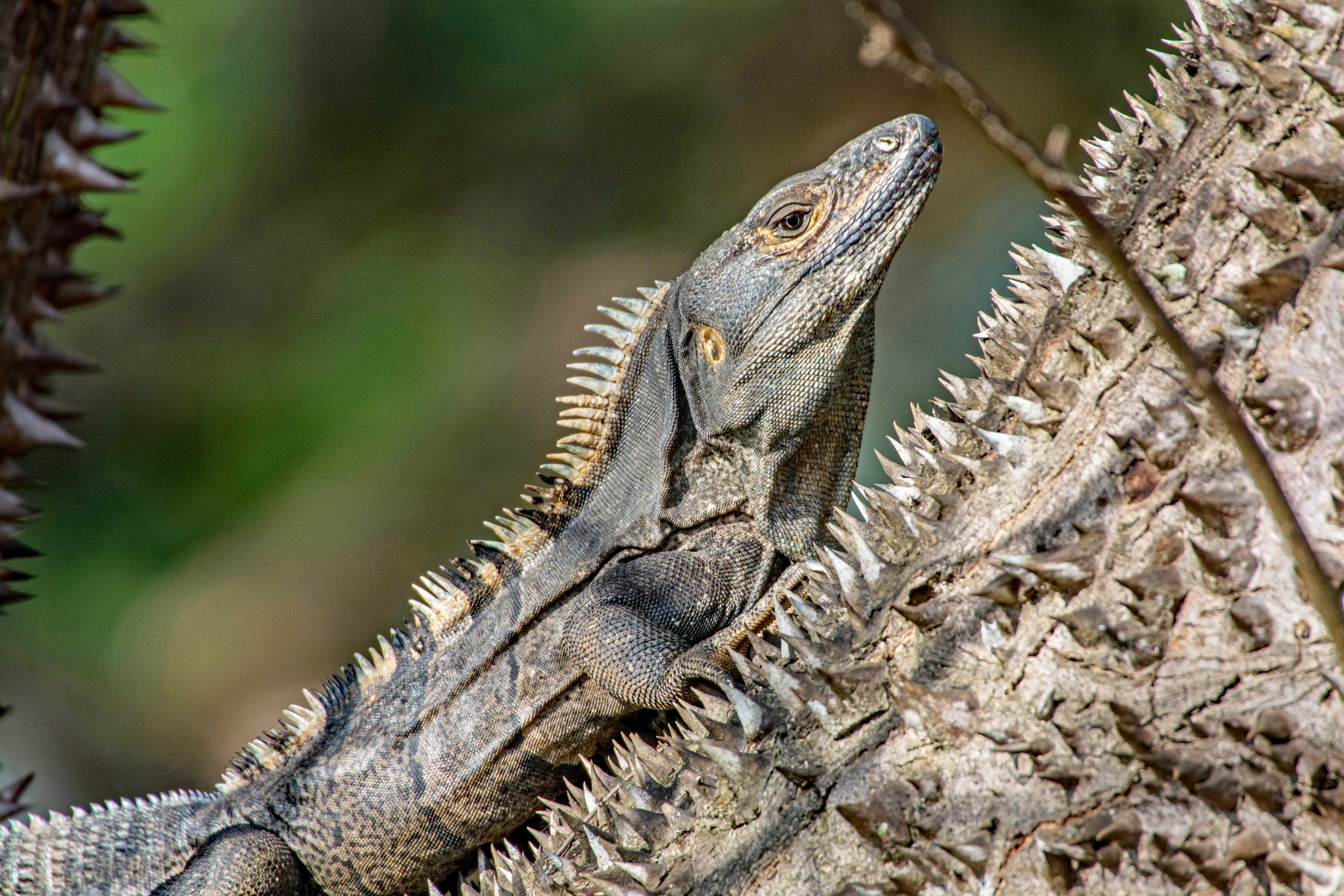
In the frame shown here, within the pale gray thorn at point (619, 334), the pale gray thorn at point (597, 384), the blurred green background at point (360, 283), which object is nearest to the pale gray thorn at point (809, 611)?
the pale gray thorn at point (597, 384)

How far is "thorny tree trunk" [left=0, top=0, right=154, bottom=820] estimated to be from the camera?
1052mm

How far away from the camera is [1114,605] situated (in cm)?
130

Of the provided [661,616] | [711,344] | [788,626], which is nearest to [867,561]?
[788,626]

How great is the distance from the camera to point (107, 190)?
3.80 feet

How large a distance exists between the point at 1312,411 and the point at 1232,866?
1.85 ft

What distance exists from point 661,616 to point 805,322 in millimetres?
982

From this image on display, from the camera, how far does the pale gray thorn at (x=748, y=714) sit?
1.60 meters

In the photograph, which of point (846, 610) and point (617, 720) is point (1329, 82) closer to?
point (846, 610)

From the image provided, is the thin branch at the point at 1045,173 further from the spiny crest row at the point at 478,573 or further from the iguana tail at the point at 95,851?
the iguana tail at the point at 95,851

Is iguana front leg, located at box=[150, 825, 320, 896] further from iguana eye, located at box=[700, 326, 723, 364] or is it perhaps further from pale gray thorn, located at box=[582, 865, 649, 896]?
iguana eye, located at box=[700, 326, 723, 364]

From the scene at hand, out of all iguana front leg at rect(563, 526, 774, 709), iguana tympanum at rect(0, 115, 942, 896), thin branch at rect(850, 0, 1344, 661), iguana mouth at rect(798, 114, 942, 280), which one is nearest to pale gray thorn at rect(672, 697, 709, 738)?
iguana front leg at rect(563, 526, 774, 709)

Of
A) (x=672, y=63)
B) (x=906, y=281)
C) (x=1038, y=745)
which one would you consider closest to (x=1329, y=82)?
(x=1038, y=745)

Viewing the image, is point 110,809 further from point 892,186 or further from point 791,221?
point 892,186

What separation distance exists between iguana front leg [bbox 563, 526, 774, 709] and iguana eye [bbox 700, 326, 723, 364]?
23.3 inches
